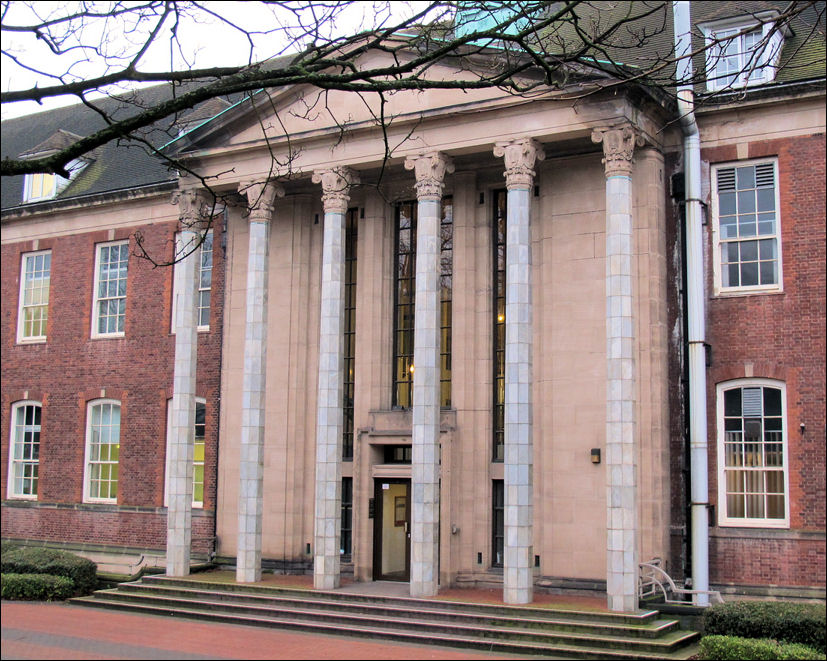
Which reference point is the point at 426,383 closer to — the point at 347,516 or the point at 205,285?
the point at 347,516

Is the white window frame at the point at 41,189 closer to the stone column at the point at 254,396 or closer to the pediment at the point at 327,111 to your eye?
the pediment at the point at 327,111

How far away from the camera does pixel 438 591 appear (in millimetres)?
19516

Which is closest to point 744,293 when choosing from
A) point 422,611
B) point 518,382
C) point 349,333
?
point 518,382

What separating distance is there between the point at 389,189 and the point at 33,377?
1309 cm

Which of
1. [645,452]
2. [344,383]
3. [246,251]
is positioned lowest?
[645,452]

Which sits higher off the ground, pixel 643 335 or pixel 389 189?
pixel 389 189

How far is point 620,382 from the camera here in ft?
58.7

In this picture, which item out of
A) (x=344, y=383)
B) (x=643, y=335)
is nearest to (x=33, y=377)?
(x=344, y=383)

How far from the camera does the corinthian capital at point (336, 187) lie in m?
21.3

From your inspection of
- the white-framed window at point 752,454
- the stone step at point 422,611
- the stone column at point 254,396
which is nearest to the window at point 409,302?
the stone column at point 254,396

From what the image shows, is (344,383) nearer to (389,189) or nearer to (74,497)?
(389,189)

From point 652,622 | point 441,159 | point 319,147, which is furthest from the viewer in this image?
point 319,147

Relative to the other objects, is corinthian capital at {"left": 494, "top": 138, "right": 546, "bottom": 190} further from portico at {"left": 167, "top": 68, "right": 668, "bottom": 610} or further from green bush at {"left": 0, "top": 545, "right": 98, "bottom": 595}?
green bush at {"left": 0, "top": 545, "right": 98, "bottom": 595}

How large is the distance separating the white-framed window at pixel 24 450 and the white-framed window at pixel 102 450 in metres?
2.22
